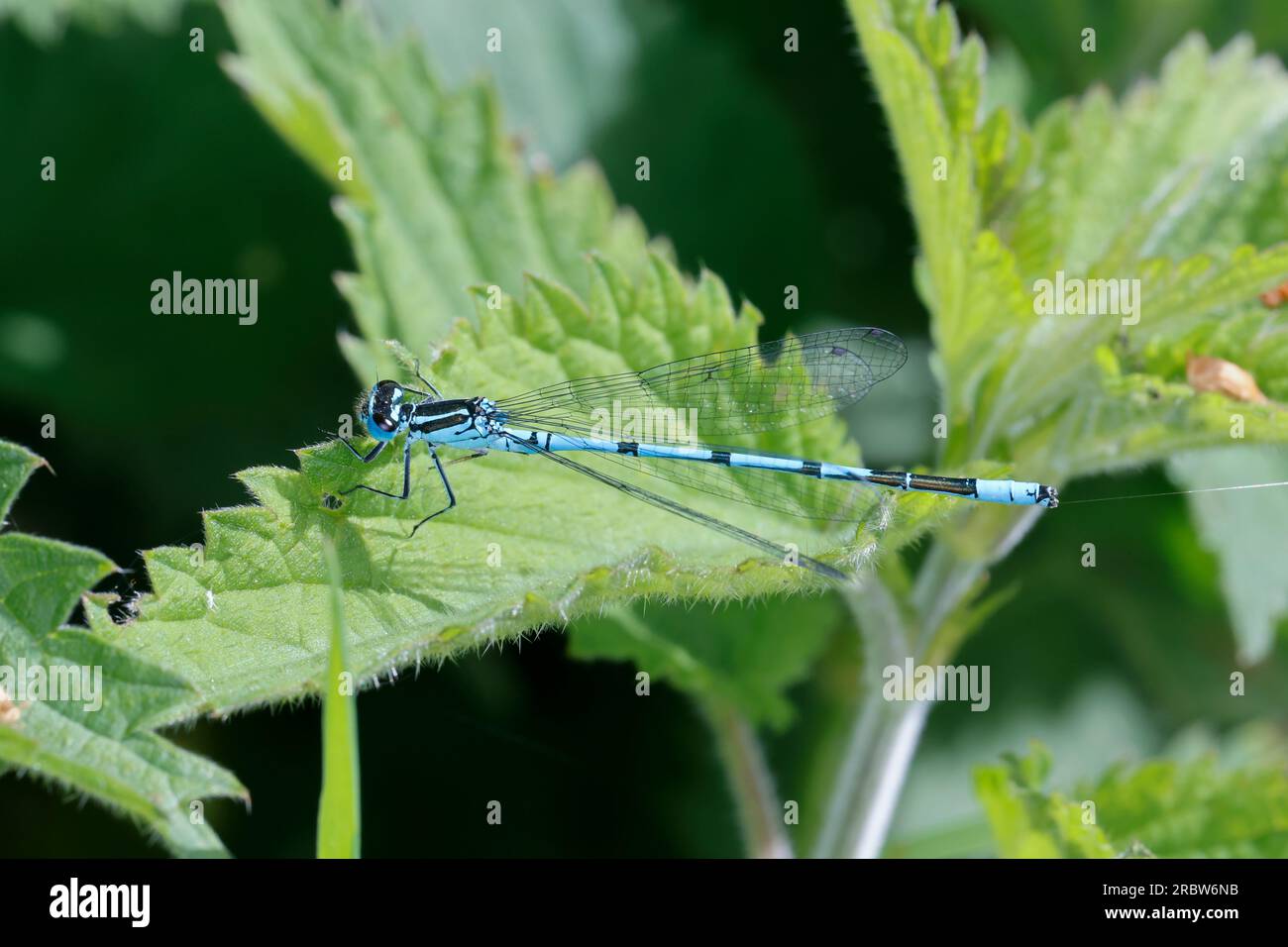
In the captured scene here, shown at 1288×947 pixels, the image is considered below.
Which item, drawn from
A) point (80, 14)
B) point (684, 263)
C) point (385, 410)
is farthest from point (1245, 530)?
point (80, 14)

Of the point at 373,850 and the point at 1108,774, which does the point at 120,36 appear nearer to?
the point at 373,850

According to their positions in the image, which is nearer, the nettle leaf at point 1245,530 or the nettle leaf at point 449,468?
the nettle leaf at point 449,468

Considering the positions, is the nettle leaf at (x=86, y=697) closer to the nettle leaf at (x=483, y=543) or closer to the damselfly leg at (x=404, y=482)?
the nettle leaf at (x=483, y=543)

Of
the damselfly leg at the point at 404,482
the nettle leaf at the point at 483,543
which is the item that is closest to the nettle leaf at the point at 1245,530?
the nettle leaf at the point at 483,543

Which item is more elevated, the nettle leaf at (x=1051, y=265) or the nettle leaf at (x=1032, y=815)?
the nettle leaf at (x=1051, y=265)

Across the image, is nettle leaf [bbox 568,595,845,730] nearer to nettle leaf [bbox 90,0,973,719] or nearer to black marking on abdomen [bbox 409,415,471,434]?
nettle leaf [bbox 90,0,973,719]

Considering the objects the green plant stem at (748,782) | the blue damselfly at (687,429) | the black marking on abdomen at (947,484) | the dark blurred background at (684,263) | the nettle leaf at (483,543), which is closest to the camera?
the nettle leaf at (483,543)

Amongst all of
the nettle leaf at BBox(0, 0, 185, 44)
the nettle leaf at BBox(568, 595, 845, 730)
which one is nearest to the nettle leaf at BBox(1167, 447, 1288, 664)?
the nettle leaf at BBox(568, 595, 845, 730)
